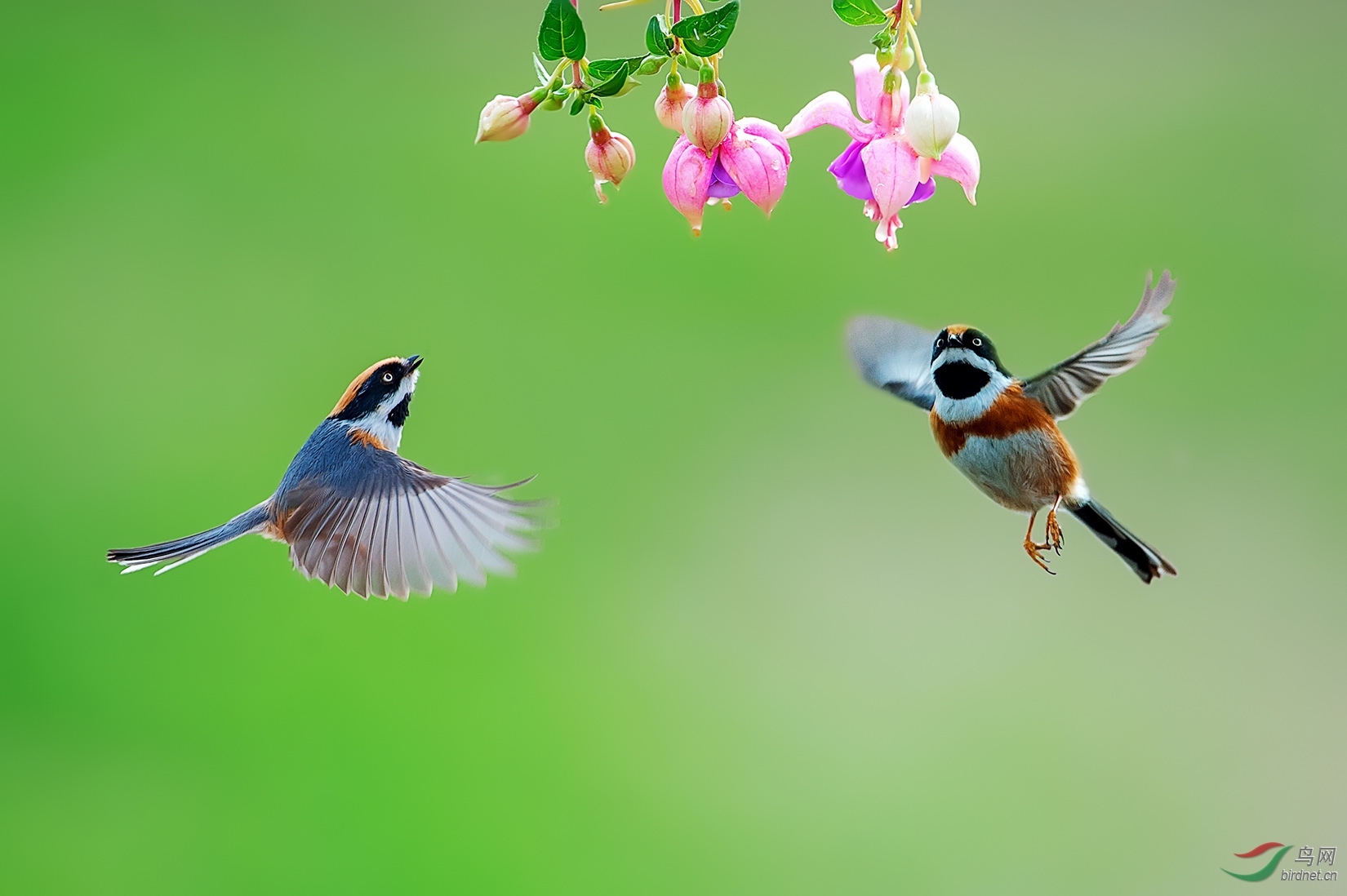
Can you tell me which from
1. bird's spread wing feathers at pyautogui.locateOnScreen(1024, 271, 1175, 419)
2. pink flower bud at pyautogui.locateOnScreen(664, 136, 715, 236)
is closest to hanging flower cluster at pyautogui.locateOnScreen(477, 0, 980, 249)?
pink flower bud at pyautogui.locateOnScreen(664, 136, 715, 236)

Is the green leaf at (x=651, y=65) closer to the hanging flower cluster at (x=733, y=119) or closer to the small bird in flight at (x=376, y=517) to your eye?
the hanging flower cluster at (x=733, y=119)

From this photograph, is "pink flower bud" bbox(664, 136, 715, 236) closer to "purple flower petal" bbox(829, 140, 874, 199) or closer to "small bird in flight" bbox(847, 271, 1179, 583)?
"purple flower petal" bbox(829, 140, 874, 199)

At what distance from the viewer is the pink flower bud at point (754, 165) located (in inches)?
27.5

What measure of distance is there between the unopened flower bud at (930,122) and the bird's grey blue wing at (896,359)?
0.28 metres

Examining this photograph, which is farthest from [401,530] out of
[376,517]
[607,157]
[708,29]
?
[708,29]

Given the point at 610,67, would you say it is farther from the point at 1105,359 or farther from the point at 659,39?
the point at 1105,359

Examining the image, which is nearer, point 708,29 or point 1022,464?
point 708,29

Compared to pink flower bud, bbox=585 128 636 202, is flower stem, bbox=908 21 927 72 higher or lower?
higher

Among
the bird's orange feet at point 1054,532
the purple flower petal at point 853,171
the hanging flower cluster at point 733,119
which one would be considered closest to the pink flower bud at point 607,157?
the hanging flower cluster at point 733,119

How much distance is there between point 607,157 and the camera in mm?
712

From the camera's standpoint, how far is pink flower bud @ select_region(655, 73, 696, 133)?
0.72 metres

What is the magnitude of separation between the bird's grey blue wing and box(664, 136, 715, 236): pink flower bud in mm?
272

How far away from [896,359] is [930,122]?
0.34m

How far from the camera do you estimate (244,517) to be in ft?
3.12
